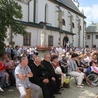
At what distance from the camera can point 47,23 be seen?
3581 centimetres

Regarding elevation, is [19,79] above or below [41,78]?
above

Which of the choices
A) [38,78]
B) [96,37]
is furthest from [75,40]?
[38,78]

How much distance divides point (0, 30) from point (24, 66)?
11.8ft

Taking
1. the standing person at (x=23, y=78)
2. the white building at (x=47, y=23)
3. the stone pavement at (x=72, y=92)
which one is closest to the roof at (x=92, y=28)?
the white building at (x=47, y=23)

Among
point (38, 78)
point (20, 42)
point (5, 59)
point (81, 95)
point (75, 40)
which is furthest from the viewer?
point (75, 40)

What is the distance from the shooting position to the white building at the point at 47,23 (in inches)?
1230

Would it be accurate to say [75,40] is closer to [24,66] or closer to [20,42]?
[20,42]

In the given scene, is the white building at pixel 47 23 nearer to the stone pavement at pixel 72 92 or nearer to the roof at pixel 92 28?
the roof at pixel 92 28

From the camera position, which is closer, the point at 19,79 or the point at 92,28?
the point at 19,79

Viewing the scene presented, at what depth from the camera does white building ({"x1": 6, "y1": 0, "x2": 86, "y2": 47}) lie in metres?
31.2

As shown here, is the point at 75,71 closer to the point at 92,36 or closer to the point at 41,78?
the point at 41,78

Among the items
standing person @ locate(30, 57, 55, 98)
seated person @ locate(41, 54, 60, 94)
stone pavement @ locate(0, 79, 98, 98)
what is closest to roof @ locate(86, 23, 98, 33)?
stone pavement @ locate(0, 79, 98, 98)

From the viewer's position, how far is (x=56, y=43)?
38.2m

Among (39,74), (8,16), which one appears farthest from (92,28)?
(39,74)
